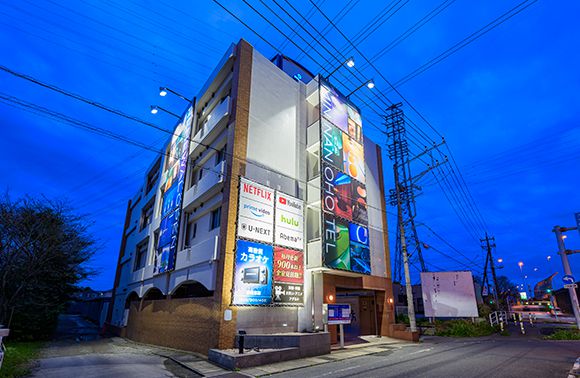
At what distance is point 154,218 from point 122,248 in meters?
16.4

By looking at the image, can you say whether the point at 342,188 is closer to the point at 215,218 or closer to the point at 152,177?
the point at 215,218

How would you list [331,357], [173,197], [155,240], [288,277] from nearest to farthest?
[331,357] < [288,277] < [173,197] < [155,240]

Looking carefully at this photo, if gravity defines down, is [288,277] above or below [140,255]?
below

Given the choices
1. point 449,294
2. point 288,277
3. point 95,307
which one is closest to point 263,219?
point 288,277

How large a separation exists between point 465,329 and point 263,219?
19.0 meters

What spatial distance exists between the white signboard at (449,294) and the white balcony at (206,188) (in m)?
22.3

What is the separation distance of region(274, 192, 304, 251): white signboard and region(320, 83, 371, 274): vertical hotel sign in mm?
1476

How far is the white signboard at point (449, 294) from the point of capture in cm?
2592

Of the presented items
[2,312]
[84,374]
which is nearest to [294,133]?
[84,374]

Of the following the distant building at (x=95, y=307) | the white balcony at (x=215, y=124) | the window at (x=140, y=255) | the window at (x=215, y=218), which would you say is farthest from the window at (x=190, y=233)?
the distant building at (x=95, y=307)

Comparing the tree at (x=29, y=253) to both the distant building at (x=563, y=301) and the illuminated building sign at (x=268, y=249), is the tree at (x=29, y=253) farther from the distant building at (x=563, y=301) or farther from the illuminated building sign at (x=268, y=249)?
the distant building at (x=563, y=301)

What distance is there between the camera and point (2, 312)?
1644 cm

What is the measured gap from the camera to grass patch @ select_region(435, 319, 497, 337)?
904 inches

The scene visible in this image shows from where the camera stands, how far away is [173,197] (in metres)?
24.0
